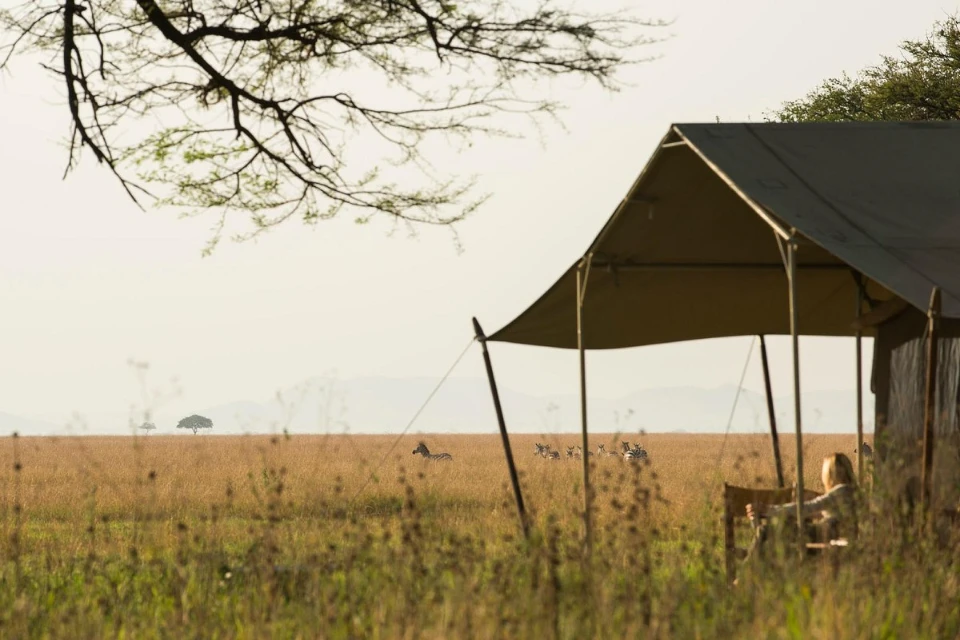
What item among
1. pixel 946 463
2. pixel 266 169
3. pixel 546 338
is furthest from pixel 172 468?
pixel 946 463

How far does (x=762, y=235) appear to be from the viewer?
7.67m

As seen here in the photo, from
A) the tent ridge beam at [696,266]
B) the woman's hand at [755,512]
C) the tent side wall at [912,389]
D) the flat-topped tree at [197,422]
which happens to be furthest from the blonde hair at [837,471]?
the flat-topped tree at [197,422]

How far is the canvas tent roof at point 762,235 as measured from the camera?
5941mm

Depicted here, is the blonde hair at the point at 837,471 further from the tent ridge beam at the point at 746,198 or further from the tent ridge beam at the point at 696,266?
the tent ridge beam at the point at 696,266

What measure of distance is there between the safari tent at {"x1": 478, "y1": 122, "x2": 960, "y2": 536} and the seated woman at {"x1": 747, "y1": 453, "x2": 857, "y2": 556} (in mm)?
434

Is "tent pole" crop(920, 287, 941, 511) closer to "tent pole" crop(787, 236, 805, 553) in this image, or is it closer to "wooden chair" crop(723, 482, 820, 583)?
"tent pole" crop(787, 236, 805, 553)

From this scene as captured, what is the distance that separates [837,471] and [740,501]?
67cm

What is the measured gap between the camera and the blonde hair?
6.04 metres

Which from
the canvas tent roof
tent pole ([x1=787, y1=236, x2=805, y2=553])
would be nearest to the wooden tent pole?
the canvas tent roof

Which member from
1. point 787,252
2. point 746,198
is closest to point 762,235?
point 787,252

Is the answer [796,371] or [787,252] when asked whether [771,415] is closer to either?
[787,252]

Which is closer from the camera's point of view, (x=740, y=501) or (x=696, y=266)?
(x=740, y=501)

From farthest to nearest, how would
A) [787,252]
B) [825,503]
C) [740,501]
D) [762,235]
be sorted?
[762,235] → [787,252] → [740,501] → [825,503]

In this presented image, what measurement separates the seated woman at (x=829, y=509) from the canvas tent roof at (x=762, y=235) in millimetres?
898
